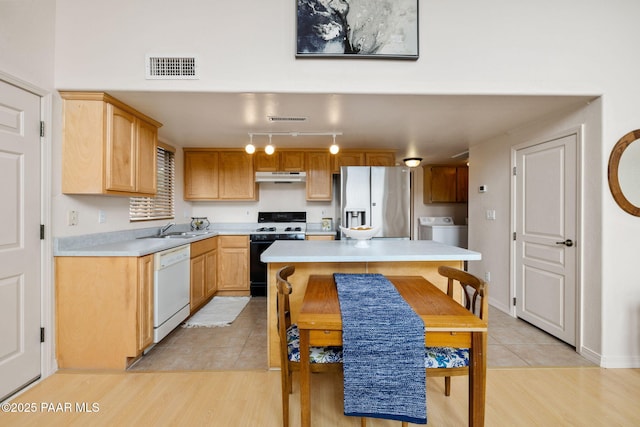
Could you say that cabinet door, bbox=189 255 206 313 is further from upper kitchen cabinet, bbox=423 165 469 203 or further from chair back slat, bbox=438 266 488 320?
upper kitchen cabinet, bbox=423 165 469 203

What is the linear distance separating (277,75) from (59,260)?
2.22 metres

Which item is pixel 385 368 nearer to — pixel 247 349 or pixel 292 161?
pixel 247 349

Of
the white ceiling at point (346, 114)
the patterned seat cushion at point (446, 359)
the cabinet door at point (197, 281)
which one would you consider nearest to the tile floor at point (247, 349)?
the cabinet door at point (197, 281)

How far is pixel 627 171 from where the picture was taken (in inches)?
87.0

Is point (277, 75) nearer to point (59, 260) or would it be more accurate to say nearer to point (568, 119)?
point (59, 260)

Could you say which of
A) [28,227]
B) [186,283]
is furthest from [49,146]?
[186,283]

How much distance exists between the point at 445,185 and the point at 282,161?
12.3ft

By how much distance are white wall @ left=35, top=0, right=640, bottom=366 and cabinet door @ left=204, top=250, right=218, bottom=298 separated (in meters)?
1.93

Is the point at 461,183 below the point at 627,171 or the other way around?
the other way around

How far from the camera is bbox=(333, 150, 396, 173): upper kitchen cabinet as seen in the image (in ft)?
14.3

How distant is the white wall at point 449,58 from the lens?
2.15 m

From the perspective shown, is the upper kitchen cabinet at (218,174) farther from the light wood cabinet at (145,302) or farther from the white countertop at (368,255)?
the white countertop at (368,255)

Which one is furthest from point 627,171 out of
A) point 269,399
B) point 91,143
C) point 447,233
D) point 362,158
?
point 91,143

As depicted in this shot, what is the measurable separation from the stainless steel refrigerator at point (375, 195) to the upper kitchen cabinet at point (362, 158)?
0.38 m
